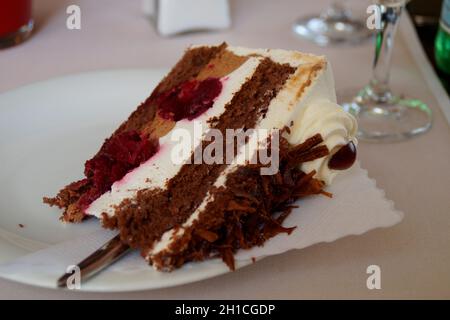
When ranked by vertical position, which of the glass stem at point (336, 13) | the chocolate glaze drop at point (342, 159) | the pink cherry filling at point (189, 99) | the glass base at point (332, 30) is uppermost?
the pink cherry filling at point (189, 99)

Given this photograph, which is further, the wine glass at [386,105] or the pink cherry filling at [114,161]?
the wine glass at [386,105]

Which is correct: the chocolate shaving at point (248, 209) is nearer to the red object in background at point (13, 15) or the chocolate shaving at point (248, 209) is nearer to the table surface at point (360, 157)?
the table surface at point (360, 157)

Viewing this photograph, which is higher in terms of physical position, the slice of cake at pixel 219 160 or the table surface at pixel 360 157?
the slice of cake at pixel 219 160

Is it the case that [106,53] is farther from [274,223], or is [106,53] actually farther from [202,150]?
[274,223]

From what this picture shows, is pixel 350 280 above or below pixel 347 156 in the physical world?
below

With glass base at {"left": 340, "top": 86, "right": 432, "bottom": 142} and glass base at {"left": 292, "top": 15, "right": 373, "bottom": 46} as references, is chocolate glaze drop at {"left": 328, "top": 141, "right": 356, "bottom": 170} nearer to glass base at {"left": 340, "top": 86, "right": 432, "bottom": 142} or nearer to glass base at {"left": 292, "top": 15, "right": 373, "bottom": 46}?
glass base at {"left": 340, "top": 86, "right": 432, "bottom": 142}

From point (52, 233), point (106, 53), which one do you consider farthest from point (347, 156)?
point (106, 53)

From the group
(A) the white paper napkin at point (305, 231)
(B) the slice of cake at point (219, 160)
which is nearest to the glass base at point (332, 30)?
(B) the slice of cake at point (219, 160)
